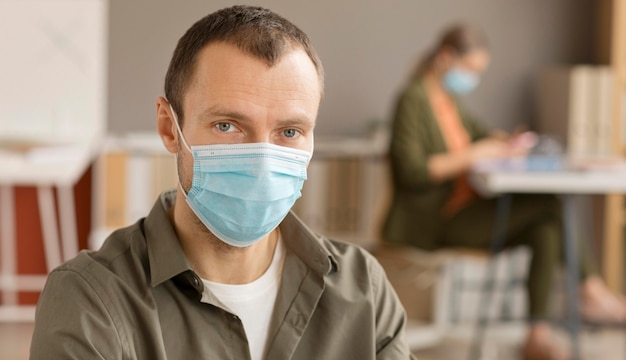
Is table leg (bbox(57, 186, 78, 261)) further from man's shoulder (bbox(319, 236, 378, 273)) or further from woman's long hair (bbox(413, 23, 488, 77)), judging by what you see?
man's shoulder (bbox(319, 236, 378, 273))

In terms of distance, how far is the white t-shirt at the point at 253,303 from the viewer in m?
1.43

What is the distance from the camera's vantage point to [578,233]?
4691mm

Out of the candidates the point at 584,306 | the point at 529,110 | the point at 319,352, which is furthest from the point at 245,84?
the point at 529,110

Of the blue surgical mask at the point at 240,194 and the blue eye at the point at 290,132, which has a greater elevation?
the blue eye at the point at 290,132

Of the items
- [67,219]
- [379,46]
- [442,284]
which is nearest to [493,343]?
[442,284]

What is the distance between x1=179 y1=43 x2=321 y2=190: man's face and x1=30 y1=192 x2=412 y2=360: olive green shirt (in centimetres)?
15

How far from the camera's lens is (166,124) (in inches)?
58.7

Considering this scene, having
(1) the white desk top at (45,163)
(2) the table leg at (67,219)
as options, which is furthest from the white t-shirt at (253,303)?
(2) the table leg at (67,219)

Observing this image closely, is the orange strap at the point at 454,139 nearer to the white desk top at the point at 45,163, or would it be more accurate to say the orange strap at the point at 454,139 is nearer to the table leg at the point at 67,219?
the white desk top at the point at 45,163

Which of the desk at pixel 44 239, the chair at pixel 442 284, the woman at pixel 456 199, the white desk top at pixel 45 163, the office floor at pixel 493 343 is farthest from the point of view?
the desk at pixel 44 239

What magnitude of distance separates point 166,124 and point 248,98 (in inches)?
7.5

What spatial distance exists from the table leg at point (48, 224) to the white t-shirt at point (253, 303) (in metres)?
3.17

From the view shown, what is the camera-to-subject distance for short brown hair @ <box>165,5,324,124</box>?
136cm

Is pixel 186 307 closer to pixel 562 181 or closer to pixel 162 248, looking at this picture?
pixel 162 248
